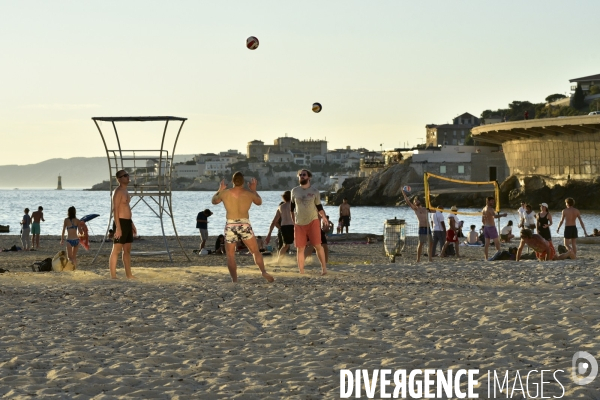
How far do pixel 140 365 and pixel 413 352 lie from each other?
6.59 ft

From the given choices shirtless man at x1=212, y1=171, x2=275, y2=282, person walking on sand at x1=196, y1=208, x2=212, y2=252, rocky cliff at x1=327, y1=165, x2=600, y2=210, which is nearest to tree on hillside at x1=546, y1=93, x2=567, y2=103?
rocky cliff at x1=327, y1=165, x2=600, y2=210

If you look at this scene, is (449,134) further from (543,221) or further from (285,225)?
(285,225)

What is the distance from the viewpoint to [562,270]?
12.1 meters

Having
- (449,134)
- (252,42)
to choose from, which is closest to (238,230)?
(252,42)

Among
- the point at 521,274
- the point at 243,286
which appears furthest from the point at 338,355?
the point at 521,274

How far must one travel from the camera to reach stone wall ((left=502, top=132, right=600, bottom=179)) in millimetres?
66000

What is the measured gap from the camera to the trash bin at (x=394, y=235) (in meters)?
16.5

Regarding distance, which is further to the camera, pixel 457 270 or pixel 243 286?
pixel 457 270

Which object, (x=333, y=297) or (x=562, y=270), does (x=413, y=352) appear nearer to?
(x=333, y=297)

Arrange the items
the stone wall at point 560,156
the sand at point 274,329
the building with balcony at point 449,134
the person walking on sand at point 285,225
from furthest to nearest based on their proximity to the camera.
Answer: the building with balcony at point 449,134, the stone wall at point 560,156, the person walking on sand at point 285,225, the sand at point 274,329

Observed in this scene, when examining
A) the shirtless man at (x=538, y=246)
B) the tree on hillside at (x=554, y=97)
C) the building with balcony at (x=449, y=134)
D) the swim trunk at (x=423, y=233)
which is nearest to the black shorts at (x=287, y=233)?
the swim trunk at (x=423, y=233)

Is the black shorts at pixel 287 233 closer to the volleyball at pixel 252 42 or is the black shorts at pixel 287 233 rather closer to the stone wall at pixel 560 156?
the volleyball at pixel 252 42

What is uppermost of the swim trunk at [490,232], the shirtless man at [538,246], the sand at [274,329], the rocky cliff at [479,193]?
the rocky cliff at [479,193]

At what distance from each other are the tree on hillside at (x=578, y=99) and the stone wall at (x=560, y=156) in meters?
37.1
